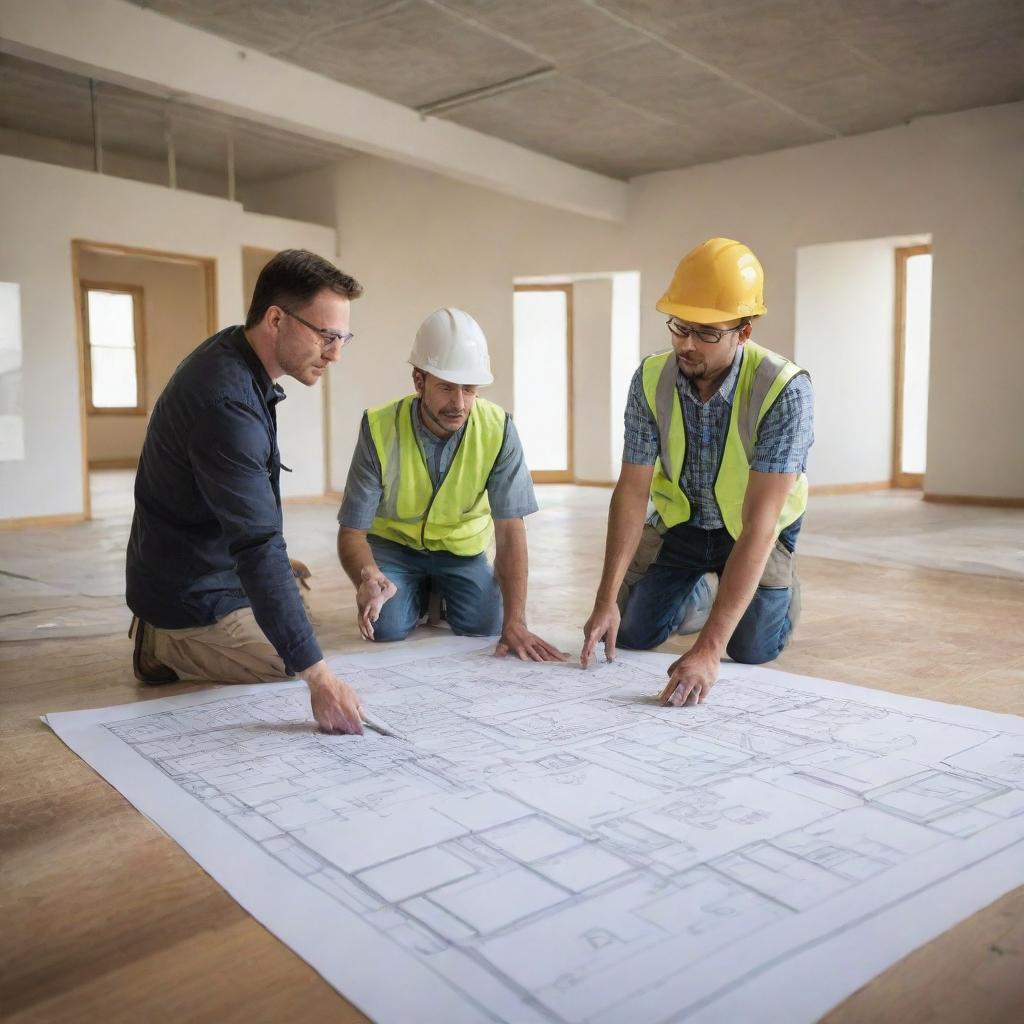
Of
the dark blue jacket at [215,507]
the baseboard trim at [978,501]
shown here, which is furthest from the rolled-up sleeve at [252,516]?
the baseboard trim at [978,501]

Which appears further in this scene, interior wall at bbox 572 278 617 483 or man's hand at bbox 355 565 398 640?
interior wall at bbox 572 278 617 483

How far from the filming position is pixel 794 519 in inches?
98.0

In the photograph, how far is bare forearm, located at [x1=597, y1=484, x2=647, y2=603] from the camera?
2297 mm

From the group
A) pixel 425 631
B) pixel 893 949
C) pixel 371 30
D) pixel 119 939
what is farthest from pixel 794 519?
pixel 371 30

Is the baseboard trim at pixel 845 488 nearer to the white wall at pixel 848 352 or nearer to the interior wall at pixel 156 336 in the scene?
the white wall at pixel 848 352

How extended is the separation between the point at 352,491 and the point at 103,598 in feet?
4.88

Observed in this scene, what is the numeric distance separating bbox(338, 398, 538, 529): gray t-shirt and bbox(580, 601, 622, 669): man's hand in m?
0.49

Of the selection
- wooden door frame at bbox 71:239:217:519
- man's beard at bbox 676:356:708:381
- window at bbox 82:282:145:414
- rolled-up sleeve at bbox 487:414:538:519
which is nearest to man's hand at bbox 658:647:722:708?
man's beard at bbox 676:356:708:381

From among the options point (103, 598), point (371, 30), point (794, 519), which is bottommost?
point (103, 598)

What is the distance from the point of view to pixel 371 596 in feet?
7.72

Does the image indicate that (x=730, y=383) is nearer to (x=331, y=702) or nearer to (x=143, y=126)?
(x=331, y=702)

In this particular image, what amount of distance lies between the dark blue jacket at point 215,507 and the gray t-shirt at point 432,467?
464 millimetres

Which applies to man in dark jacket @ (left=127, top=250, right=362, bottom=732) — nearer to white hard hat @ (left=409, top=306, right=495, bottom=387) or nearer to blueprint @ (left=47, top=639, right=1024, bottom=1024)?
blueprint @ (left=47, top=639, right=1024, bottom=1024)

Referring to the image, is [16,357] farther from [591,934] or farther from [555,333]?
[591,934]
